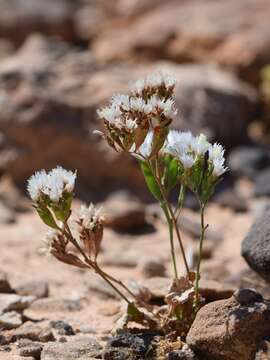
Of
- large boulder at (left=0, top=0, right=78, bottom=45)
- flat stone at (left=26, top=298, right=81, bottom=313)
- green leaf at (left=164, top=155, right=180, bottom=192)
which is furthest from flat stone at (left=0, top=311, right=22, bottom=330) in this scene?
large boulder at (left=0, top=0, right=78, bottom=45)

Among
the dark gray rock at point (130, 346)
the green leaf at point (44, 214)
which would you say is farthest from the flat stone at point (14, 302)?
the green leaf at point (44, 214)

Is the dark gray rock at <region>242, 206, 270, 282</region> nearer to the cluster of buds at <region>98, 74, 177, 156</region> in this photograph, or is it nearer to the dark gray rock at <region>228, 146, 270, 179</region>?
the cluster of buds at <region>98, 74, 177, 156</region>

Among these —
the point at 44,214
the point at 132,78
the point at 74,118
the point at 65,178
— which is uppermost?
the point at 132,78

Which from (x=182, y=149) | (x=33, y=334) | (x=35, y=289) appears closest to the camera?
(x=182, y=149)

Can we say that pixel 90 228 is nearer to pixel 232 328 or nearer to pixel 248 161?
pixel 232 328

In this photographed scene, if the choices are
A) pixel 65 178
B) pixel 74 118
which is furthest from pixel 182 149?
pixel 74 118

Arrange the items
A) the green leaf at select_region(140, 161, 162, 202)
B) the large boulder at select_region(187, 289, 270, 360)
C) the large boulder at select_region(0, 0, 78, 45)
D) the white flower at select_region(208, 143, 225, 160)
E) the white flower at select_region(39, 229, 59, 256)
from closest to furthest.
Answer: the large boulder at select_region(187, 289, 270, 360) → the white flower at select_region(208, 143, 225, 160) → the white flower at select_region(39, 229, 59, 256) → the green leaf at select_region(140, 161, 162, 202) → the large boulder at select_region(0, 0, 78, 45)
